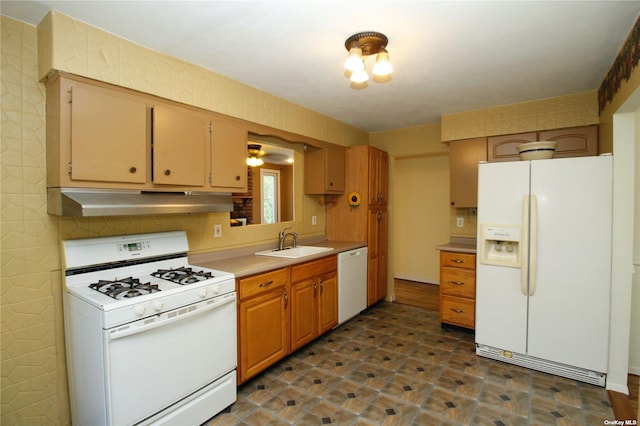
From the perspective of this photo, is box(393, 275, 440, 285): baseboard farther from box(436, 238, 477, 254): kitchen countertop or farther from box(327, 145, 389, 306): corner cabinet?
box(436, 238, 477, 254): kitchen countertop

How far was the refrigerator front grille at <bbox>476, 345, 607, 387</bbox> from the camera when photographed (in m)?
2.50

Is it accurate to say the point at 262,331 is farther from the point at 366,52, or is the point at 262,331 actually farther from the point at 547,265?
the point at 547,265

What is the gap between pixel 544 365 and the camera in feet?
8.80

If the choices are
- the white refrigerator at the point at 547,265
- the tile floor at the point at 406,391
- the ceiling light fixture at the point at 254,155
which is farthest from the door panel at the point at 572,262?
the ceiling light fixture at the point at 254,155

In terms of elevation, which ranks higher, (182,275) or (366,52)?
(366,52)

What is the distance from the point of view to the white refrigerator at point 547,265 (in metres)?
2.47

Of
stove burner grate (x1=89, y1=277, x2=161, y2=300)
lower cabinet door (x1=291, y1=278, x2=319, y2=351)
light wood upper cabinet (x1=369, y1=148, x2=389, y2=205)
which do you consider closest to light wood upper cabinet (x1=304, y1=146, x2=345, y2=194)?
light wood upper cabinet (x1=369, y1=148, x2=389, y2=205)

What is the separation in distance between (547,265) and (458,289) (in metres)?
0.97

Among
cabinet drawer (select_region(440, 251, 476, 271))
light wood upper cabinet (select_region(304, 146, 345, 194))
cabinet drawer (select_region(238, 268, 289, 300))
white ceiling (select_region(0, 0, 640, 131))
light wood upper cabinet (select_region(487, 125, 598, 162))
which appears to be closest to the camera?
white ceiling (select_region(0, 0, 640, 131))

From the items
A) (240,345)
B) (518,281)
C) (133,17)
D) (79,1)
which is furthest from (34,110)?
(518,281)

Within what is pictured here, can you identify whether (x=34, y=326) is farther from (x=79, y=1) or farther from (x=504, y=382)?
(x=504, y=382)

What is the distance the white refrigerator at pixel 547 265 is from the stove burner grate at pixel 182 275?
241 centimetres

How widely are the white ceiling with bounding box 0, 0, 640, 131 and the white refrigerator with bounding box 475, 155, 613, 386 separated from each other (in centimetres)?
79

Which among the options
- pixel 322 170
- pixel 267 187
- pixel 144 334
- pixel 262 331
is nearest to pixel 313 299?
pixel 262 331
